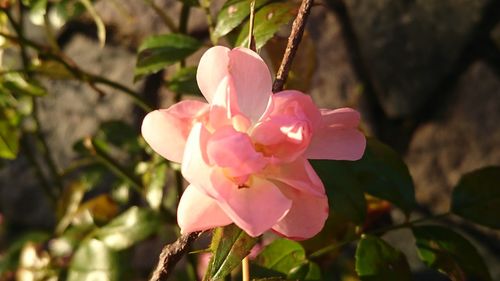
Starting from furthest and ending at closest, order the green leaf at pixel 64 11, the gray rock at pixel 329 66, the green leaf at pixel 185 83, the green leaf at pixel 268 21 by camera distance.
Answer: the gray rock at pixel 329 66
the green leaf at pixel 64 11
the green leaf at pixel 185 83
the green leaf at pixel 268 21

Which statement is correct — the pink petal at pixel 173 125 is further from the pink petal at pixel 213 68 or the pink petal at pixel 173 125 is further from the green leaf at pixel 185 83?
the green leaf at pixel 185 83

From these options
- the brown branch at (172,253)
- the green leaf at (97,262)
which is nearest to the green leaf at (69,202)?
the green leaf at (97,262)

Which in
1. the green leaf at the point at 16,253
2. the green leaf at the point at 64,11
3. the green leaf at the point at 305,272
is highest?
the green leaf at the point at 64,11

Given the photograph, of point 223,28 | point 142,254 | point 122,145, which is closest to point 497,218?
point 223,28

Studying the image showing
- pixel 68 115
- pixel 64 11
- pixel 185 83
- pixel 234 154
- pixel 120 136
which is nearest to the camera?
pixel 234 154

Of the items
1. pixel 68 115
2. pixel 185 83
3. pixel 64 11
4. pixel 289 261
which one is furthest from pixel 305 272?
pixel 68 115

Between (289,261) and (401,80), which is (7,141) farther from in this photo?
(401,80)

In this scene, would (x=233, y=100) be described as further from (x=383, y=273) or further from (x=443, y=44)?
(x=443, y=44)
